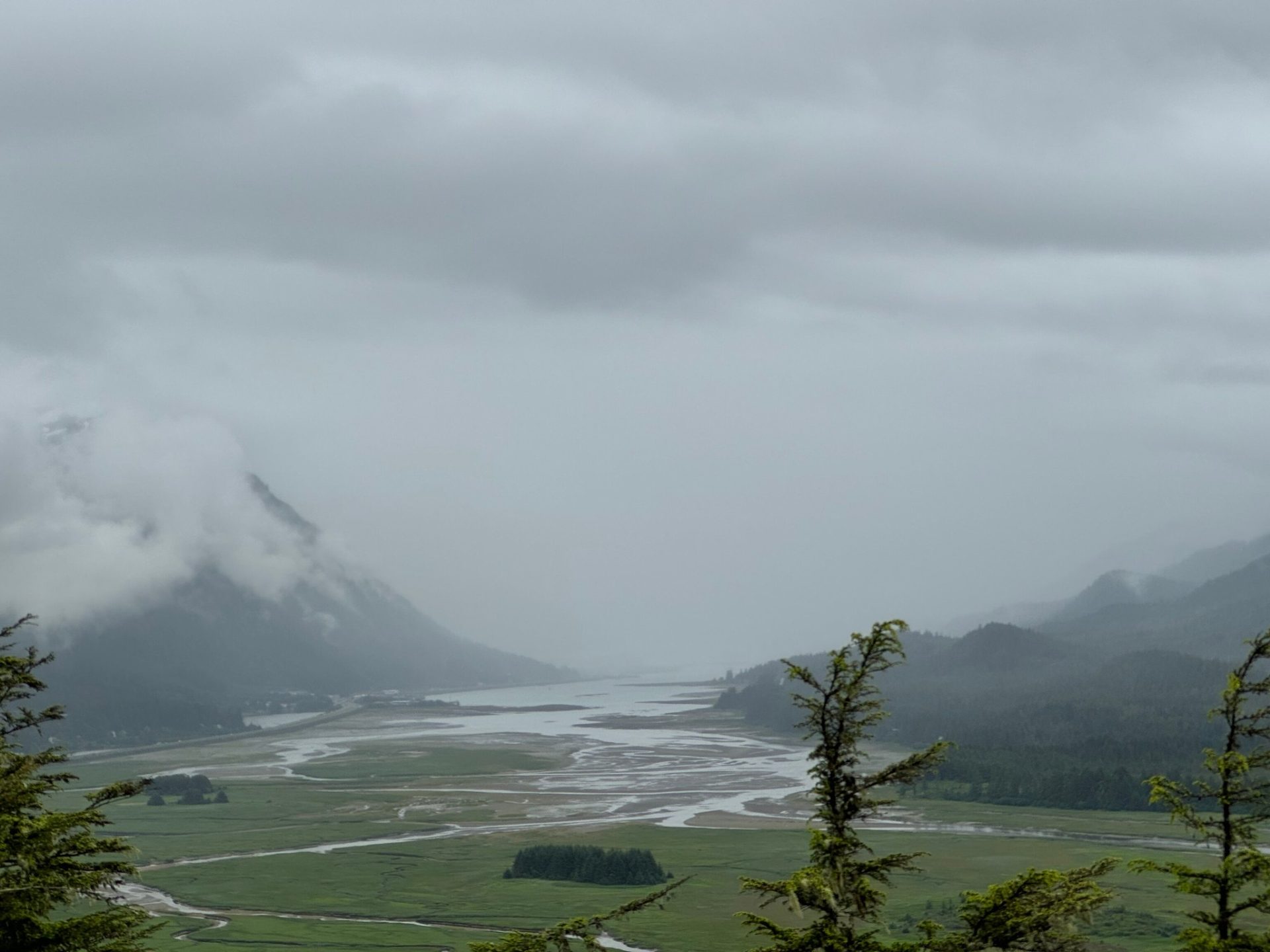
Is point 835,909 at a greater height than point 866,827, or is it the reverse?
point 835,909

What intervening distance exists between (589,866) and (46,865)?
375 ft

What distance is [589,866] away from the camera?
136500 millimetres

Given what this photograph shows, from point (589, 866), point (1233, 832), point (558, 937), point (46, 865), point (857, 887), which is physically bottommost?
point (589, 866)

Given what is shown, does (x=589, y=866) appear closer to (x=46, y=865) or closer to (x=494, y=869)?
(x=494, y=869)

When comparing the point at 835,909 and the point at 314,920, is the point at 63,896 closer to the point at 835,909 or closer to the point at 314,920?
the point at 835,909

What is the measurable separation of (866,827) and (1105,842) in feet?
93.2

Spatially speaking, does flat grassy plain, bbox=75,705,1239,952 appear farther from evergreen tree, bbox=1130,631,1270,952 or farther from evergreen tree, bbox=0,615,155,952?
evergreen tree, bbox=1130,631,1270,952

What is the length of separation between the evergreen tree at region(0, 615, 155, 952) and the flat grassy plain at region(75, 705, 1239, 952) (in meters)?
72.6

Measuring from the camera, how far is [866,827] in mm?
164375

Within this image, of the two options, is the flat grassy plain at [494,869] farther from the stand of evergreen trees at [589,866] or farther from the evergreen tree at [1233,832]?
the evergreen tree at [1233,832]

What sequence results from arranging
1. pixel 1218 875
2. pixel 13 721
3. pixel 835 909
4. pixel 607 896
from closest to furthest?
pixel 835 909 < pixel 1218 875 < pixel 13 721 < pixel 607 896

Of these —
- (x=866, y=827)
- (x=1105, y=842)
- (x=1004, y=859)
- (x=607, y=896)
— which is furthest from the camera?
(x=866, y=827)

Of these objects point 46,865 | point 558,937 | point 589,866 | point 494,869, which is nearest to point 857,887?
point 558,937

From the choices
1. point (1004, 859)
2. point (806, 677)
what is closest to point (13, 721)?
point (806, 677)
